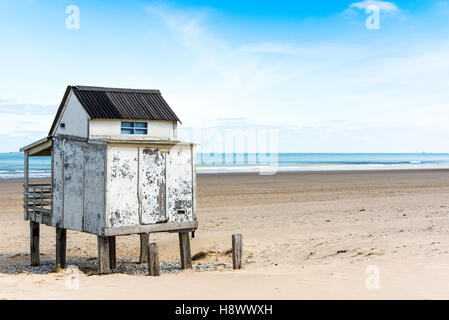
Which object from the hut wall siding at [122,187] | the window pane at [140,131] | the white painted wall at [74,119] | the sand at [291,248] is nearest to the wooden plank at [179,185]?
the hut wall siding at [122,187]

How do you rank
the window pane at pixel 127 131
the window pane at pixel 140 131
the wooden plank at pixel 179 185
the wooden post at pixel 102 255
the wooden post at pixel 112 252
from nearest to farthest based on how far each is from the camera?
the wooden post at pixel 102 255 < the wooden plank at pixel 179 185 < the window pane at pixel 127 131 < the window pane at pixel 140 131 < the wooden post at pixel 112 252

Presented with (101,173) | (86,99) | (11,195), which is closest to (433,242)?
(101,173)

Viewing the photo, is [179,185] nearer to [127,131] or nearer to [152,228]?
[152,228]

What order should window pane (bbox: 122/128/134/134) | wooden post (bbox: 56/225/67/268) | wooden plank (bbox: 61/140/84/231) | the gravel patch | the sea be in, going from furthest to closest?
1. the sea
2. wooden post (bbox: 56/225/67/268)
3. the gravel patch
4. window pane (bbox: 122/128/134/134)
5. wooden plank (bbox: 61/140/84/231)

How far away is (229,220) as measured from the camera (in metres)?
24.3

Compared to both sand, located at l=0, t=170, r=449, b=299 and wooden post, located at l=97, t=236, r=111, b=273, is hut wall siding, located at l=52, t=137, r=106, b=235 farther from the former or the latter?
sand, located at l=0, t=170, r=449, b=299

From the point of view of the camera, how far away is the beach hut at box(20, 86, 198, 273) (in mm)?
14000

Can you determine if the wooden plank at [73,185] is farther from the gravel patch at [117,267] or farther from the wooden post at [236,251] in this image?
the wooden post at [236,251]

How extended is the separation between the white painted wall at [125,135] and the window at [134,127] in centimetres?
12

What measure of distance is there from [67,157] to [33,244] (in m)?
3.97

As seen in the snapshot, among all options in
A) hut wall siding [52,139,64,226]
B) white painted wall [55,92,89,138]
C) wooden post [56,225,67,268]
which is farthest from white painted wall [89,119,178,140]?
wooden post [56,225,67,268]

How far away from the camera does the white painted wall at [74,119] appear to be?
49.5 ft

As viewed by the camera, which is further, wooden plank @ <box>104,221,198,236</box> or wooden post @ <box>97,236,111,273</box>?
wooden post @ <box>97,236,111,273</box>
